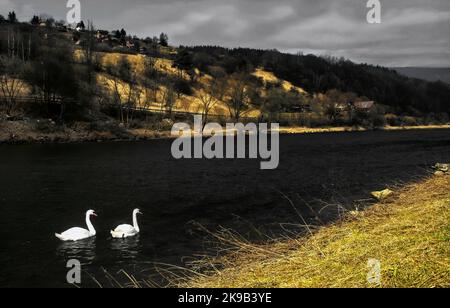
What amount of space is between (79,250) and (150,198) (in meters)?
11.2

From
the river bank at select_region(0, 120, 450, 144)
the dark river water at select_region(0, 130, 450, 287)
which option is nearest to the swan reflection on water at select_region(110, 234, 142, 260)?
the dark river water at select_region(0, 130, 450, 287)

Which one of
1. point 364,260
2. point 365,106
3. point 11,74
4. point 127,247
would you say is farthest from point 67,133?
point 365,106

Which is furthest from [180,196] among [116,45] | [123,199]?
[116,45]

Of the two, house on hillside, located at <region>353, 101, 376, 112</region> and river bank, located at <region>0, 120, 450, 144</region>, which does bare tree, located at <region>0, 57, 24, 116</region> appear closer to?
river bank, located at <region>0, 120, 450, 144</region>

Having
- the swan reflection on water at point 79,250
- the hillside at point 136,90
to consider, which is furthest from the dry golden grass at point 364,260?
the hillside at point 136,90

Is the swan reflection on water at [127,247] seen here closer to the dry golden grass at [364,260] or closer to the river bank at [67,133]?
the dry golden grass at [364,260]

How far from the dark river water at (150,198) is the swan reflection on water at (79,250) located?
4 centimetres

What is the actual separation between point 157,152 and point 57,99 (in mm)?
39474

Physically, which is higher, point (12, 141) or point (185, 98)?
point (185, 98)

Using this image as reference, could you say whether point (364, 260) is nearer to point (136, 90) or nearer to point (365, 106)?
point (136, 90)

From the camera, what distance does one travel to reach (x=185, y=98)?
138000 millimetres

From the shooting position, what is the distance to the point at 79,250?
19109 mm
